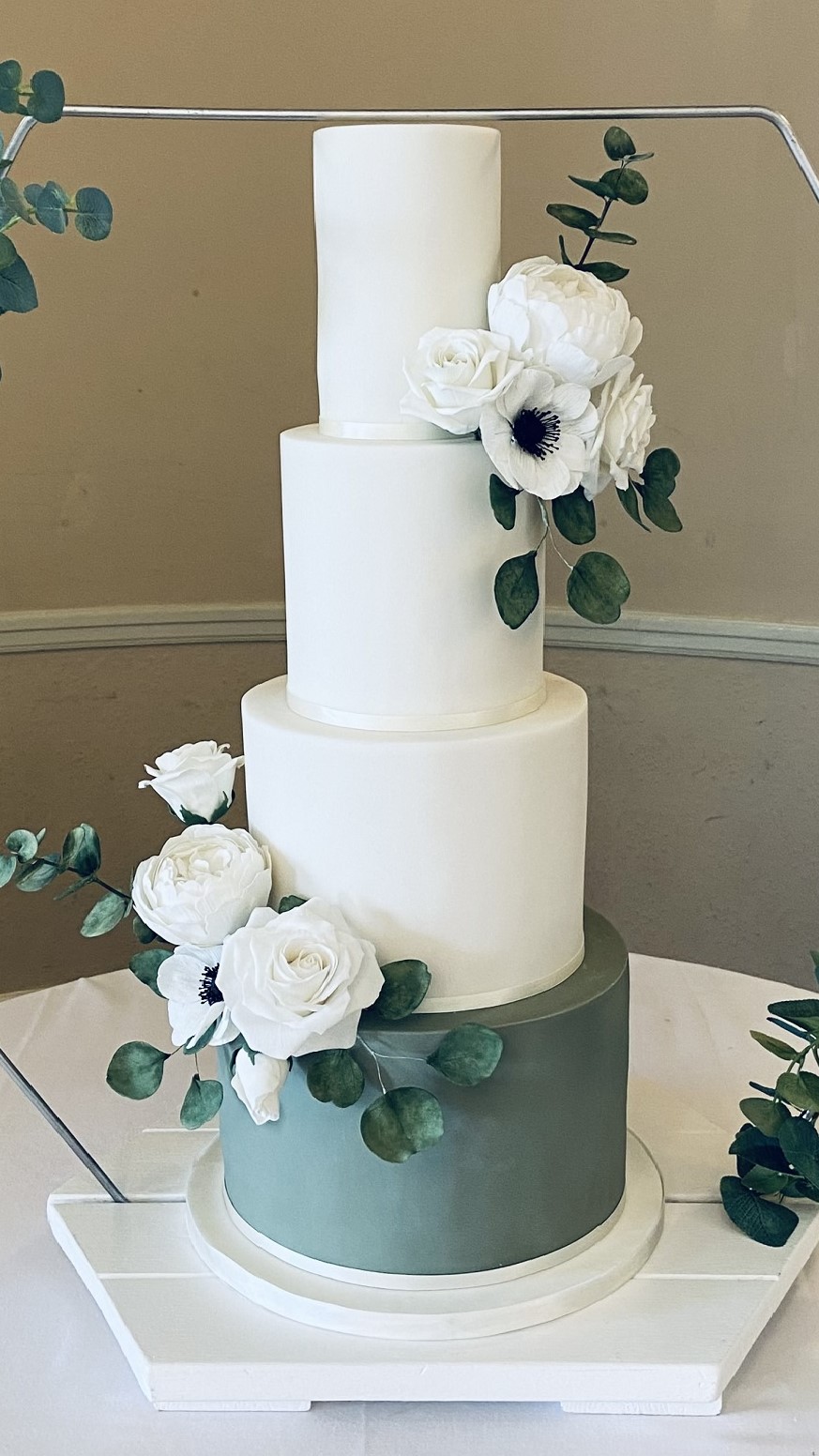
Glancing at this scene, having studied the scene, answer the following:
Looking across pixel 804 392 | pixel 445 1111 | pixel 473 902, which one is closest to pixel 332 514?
pixel 473 902

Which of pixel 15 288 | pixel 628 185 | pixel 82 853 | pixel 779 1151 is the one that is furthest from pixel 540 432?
pixel 779 1151

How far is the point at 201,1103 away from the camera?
0.97 meters

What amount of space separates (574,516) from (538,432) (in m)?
0.06

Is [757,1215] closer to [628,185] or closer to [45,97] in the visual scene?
[628,185]

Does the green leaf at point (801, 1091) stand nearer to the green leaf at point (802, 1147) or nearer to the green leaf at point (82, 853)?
the green leaf at point (802, 1147)

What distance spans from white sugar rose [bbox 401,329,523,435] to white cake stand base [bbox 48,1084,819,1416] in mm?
572

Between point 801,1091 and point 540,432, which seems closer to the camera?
point 540,432

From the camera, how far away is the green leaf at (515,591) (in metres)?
0.91

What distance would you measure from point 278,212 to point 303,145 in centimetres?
11

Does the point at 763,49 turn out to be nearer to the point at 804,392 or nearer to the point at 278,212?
the point at 804,392

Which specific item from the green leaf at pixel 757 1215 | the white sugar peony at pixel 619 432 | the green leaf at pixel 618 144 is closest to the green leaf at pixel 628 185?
the green leaf at pixel 618 144

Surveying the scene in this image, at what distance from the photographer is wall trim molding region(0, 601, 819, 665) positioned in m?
2.29

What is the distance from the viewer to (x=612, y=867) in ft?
8.14

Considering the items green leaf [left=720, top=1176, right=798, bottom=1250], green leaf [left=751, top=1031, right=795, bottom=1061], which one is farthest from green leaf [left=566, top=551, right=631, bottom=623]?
green leaf [left=720, top=1176, right=798, bottom=1250]
